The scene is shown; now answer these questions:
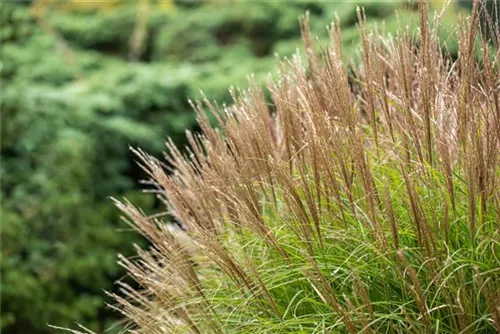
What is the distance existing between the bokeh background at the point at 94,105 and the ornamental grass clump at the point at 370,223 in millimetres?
1723

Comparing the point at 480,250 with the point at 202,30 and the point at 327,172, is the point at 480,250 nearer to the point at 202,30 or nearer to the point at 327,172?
the point at 327,172

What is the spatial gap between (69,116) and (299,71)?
371 centimetres

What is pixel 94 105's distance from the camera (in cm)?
617

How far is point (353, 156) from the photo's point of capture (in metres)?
2.03

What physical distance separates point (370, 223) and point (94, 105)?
4.42 meters

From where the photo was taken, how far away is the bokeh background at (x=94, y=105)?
518 cm

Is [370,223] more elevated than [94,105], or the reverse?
[370,223]

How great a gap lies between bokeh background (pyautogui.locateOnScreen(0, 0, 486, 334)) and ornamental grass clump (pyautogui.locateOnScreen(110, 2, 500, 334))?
172cm

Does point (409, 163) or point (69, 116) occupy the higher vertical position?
point (409, 163)

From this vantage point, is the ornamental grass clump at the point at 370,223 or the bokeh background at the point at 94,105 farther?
the bokeh background at the point at 94,105

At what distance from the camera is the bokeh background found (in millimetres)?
5180

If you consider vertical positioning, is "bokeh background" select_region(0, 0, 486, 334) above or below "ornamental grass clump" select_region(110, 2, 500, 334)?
below

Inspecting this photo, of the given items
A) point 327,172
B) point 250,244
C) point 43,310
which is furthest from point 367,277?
point 43,310

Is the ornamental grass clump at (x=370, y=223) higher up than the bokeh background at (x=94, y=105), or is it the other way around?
the ornamental grass clump at (x=370, y=223)
